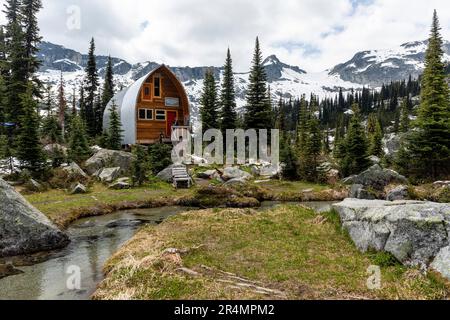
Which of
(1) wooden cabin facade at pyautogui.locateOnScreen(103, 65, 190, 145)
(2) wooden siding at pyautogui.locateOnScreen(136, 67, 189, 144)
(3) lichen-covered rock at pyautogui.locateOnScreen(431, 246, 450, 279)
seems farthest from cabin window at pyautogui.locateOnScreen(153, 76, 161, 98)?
(3) lichen-covered rock at pyautogui.locateOnScreen(431, 246, 450, 279)

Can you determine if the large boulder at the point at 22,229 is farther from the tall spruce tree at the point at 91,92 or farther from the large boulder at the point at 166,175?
the tall spruce tree at the point at 91,92

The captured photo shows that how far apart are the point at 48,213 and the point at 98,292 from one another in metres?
12.7

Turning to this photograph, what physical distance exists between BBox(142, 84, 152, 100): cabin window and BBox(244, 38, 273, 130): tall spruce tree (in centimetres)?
1420

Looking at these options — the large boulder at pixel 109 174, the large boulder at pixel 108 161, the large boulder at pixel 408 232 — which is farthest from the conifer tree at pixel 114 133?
the large boulder at pixel 408 232

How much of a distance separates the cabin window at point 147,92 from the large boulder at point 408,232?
1481 inches

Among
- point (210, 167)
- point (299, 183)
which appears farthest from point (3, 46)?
point (299, 183)

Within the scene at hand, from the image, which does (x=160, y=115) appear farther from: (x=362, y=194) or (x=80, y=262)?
(x=80, y=262)

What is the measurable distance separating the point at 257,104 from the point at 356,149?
18.0 metres

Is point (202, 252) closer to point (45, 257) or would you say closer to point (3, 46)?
point (45, 257)

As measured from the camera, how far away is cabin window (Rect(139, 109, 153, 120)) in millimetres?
45719

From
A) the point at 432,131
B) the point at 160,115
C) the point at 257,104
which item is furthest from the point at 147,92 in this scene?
the point at 432,131

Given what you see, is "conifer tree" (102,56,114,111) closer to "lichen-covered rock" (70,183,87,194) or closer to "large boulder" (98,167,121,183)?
"large boulder" (98,167,121,183)

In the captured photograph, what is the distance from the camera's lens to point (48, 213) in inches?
805

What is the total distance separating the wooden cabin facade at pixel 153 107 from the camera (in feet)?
147
